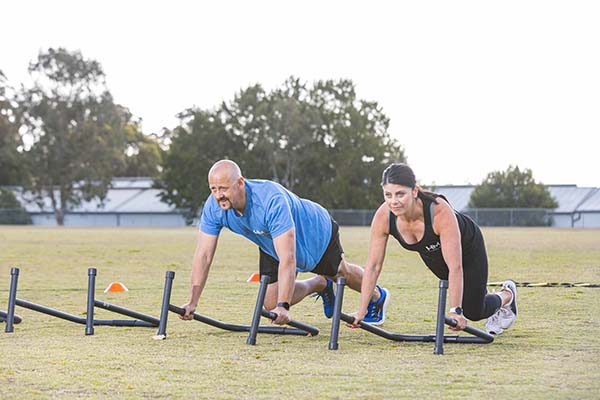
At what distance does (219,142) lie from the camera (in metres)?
99.1

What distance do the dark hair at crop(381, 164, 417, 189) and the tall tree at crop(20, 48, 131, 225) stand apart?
9330 centimetres

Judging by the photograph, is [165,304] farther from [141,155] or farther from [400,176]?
[141,155]

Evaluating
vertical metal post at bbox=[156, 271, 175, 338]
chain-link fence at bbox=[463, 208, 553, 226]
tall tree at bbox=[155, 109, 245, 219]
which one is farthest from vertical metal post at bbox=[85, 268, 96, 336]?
tall tree at bbox=[155, 109, 245, 219]

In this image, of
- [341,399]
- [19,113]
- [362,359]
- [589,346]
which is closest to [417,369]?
[362,359]

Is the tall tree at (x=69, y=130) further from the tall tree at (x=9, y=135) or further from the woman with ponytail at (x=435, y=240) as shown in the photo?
the woman with ponytail at (x=435, y=240)

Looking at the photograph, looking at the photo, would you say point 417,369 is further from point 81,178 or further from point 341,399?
point 81,178

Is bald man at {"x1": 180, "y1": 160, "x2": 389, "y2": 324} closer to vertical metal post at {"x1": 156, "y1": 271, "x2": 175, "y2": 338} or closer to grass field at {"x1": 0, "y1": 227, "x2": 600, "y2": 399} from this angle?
vertical metal post at {"x1": 156, "y1": 271, "x2": 175, "y2": 338}

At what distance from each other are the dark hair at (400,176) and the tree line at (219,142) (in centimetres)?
8683

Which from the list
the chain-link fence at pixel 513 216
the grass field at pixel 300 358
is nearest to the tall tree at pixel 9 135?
the chain-link fence at pixel 513 216

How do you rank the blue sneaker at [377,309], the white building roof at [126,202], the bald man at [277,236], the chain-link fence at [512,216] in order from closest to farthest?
the bald man at [277,236], the blue sneaker at [377,309], the chain-link fence at [512,216], the white building roof at [126,202]

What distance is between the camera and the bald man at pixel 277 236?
31.5ft

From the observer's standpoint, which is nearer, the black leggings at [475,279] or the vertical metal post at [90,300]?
the black leggings at [475,279]

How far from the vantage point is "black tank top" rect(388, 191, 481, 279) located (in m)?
9.44

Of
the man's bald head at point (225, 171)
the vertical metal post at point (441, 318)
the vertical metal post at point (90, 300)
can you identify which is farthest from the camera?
the vertical metal post at point (90, 300)
